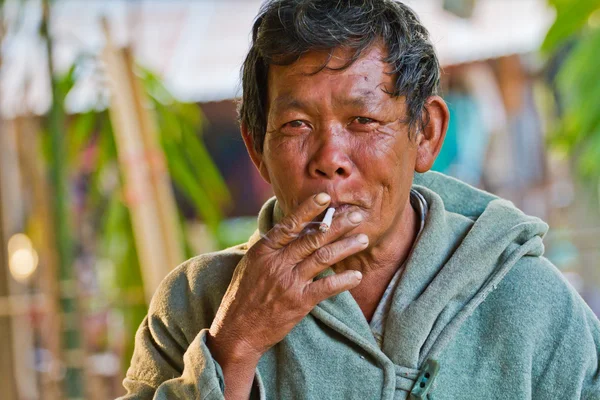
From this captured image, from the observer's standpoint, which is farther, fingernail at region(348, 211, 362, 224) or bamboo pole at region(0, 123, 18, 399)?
bamboo pole at region(0, 123, 18, 399)

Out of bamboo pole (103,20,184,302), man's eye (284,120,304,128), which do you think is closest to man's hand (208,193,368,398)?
man's eye (284,120,304,128)

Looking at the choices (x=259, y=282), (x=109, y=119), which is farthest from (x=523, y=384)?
(x=109, y=119)

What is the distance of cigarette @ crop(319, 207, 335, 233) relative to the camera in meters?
1.53

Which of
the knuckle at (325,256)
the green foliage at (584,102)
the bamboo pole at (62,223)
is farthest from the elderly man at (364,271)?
the green foliage at (584,102)

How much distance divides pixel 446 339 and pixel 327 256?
0.36 metres

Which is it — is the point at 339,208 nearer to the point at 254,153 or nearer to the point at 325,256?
the point at 325,256

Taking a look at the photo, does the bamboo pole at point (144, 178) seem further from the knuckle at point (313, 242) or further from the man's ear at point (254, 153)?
the knuckle at point (313, 242)

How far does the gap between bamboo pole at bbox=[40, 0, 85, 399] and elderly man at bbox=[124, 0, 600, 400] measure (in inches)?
60.0

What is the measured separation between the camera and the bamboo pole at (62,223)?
10.7 feet

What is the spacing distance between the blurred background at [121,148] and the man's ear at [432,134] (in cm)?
23

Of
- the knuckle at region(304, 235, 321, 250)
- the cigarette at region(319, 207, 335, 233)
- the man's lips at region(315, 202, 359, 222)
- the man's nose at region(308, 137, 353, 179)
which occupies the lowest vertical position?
the knuckle at region(304, 235, 321, 250)

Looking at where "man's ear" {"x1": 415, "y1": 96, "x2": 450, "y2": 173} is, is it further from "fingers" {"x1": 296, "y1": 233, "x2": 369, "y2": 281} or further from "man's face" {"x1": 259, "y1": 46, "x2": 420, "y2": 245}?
"fingers" {"x1": 296, "y1": 233, "x2": 369, "y2": 281}

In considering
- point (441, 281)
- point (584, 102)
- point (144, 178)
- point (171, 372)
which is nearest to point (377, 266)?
point (441, 281)

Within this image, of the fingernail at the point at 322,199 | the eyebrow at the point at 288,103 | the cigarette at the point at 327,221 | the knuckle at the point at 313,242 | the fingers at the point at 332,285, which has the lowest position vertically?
the fingers at the point at 332,285
